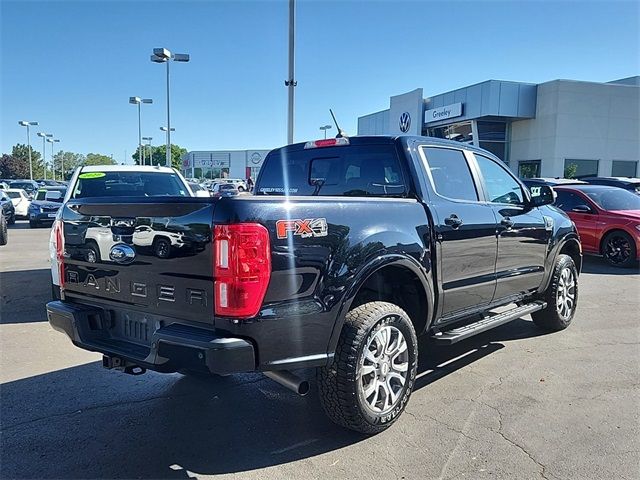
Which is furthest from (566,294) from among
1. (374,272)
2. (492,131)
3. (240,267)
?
(492,131)

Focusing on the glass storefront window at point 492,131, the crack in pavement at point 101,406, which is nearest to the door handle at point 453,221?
the crack in pavement at point 101,406

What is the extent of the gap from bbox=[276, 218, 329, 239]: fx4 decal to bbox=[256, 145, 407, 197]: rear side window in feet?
3.78

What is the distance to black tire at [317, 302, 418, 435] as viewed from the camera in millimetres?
3213

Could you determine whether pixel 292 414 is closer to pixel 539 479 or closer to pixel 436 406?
pixel 436 406

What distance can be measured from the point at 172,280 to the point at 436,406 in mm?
2216

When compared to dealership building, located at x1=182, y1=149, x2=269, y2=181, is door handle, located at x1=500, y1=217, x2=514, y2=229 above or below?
below

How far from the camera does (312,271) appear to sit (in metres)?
3.00

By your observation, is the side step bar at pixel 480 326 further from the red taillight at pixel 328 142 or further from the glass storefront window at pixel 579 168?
the glass storefront window at pixel 579 168

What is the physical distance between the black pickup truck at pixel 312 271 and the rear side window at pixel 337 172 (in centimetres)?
1

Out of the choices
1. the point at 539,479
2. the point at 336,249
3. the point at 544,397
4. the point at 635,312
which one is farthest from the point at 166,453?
the point at 635,312

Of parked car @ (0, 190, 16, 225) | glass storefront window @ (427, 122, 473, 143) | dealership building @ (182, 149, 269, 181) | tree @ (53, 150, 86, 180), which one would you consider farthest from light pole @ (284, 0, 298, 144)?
tree @ (53, 150, 86, 180)

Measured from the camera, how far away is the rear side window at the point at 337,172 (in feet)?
13.5

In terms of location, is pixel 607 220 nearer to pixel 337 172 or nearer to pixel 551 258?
pixel 551 258

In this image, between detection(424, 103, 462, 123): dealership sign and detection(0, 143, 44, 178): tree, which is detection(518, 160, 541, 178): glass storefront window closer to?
detection(424, 103, 462, 123): dealership sign
